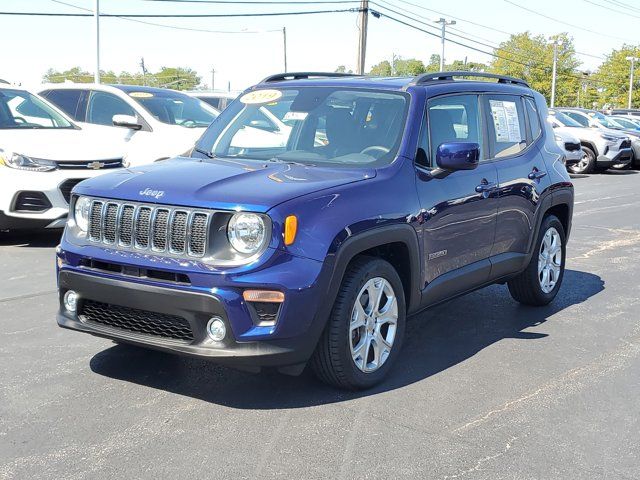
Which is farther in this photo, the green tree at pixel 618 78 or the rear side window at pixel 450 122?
the green tree at pixel 618 78

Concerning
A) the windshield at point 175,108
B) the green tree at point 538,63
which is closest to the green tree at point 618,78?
the green tree at point 538,63

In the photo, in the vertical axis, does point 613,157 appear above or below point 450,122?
below

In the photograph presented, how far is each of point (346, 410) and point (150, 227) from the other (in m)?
1.41

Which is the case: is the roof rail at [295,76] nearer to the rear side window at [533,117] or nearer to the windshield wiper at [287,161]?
the windshield wiper at [287,161]

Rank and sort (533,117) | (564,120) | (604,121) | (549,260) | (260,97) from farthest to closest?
(604,121)
(564,120)
(549,260)
(533,117)
(260,97)

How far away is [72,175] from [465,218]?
16.4 ft

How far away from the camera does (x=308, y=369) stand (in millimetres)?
4855

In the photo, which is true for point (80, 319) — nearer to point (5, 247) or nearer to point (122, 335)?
point (122, 335)

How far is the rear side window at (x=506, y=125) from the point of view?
5.86 m

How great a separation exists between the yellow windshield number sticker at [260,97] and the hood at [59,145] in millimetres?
3653

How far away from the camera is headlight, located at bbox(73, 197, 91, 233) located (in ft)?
14.7

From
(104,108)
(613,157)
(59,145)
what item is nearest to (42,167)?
(59,145)

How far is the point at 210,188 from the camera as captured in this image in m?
4.18

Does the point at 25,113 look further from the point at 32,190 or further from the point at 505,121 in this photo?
the point at 505,121
